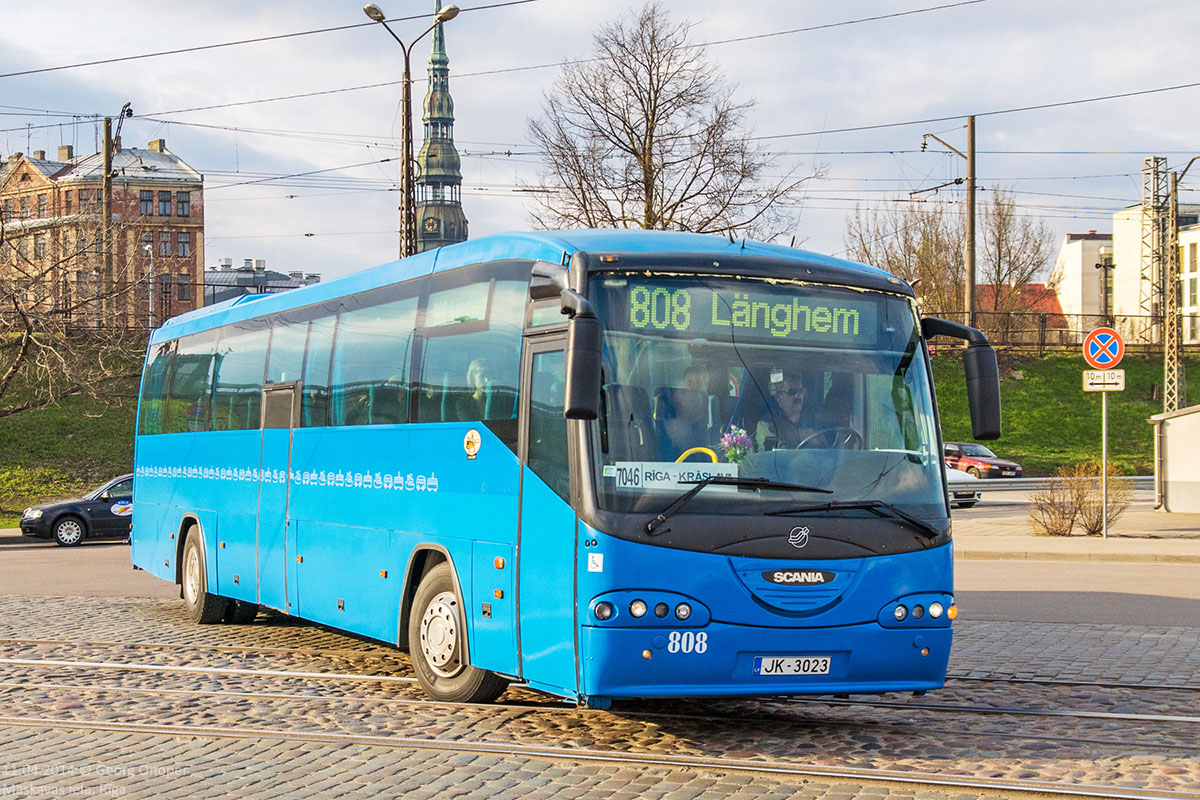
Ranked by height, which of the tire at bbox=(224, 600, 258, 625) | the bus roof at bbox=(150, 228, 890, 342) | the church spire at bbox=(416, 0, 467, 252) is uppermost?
the church spire at bbox=(416, 0, 467, 252)

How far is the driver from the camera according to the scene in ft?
25.7

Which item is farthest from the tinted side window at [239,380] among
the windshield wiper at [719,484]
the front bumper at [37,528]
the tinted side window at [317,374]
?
the front bumper at [37,528]

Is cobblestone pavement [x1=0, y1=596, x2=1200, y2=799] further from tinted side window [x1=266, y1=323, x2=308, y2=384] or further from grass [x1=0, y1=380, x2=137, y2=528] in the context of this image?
grass [x1=0, y1=380, x2=137, y2=528]

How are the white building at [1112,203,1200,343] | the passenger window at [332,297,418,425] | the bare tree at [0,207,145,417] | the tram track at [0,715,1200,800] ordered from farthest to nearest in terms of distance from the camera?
the white building at [1112,203,1200,343] → the bare tree at [0,207,145,417] → the passenger window at [332,297,418,425] → the tram track at [0,715,1200,800]

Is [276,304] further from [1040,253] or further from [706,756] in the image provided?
[1040,253]

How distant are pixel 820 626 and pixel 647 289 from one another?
2.19 m

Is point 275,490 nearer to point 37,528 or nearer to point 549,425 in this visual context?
point 549,425

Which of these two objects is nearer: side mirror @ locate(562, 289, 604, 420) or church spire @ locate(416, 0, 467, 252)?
side mirror @ locate(562, 289, 604, 420)

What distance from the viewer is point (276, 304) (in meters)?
13.4

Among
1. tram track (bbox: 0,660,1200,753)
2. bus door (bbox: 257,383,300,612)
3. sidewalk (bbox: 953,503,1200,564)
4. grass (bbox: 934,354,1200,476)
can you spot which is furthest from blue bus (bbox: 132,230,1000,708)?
grass (bbox: 934,354,1200,476)

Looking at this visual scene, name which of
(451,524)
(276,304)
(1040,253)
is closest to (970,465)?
(1040,253)

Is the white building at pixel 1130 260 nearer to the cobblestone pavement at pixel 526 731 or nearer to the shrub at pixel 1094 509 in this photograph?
the shrub at pixel 1094 509

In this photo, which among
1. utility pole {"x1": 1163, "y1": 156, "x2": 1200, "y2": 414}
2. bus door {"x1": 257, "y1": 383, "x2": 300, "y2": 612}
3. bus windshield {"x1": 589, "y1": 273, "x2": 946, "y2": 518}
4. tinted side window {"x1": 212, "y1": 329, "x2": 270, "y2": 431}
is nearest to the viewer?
bus windshield {"x1": 589, "y1": 273, "x2": 946, "y2": 518}

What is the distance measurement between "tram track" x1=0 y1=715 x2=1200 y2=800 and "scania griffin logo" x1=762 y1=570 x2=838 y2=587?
1.00 meters
